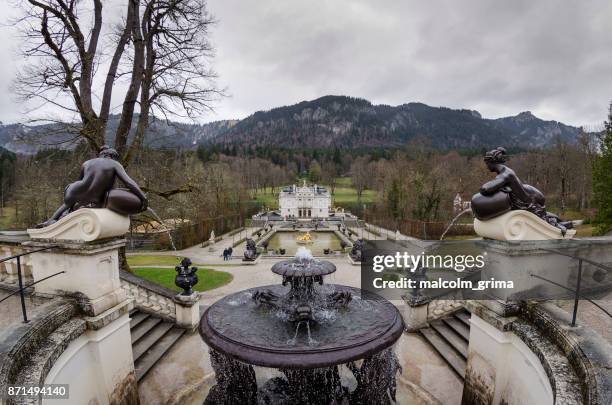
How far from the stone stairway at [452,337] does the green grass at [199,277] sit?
9.91 meters

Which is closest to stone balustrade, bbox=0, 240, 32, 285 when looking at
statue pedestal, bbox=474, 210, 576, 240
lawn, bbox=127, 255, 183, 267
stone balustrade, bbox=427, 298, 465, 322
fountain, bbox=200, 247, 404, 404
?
fountain, bbox=200, 247, 404, 404

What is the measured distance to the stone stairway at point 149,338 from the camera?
734cm

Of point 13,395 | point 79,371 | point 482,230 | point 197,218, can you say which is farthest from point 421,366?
point 197,218

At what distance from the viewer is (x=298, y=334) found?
4715mm

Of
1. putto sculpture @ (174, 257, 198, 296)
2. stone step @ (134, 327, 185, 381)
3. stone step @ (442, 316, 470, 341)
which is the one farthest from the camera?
putto sculpture @ (174, 257, 198, 296)

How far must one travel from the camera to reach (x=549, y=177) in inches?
1695

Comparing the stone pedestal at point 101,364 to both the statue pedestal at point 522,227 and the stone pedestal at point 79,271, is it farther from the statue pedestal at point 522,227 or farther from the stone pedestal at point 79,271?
the statue pedestal at point 522,227

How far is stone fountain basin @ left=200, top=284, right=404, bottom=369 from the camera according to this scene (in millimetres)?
4066

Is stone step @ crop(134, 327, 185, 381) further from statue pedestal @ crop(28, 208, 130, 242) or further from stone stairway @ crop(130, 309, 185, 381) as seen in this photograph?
statue pedestal @ crop(28, 208, 130, 242)

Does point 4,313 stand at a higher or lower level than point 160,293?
higher

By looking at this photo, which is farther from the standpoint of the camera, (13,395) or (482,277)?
(482,277)

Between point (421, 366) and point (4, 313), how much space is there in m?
8.84

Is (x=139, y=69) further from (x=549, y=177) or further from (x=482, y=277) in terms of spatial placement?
(x=549, y=177)

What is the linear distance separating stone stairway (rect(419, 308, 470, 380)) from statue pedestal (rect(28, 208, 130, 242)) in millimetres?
7687
